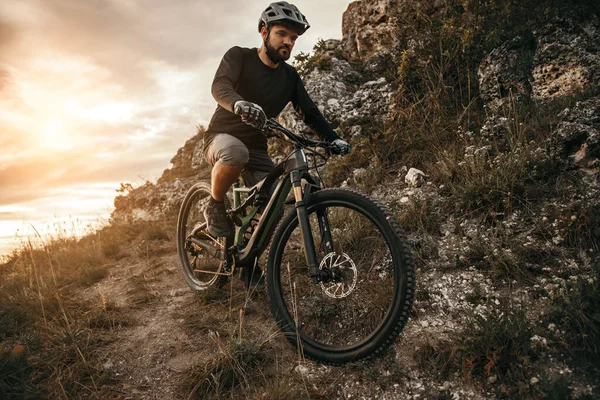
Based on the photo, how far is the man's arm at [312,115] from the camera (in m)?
3.67

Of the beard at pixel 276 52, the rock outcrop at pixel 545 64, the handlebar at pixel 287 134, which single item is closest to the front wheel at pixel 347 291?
the handlebar at pixel 287 134

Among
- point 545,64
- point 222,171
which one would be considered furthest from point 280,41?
point 545,64

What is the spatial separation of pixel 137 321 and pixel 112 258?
3012mm

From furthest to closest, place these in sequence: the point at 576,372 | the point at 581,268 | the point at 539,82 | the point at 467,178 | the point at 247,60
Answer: the point at 539,82, the point at 467,178, the point at 247,60, the point at 581,268, the point at 576,372

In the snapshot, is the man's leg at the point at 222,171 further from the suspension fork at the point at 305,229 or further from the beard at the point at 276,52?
the beard at the point at 276,52

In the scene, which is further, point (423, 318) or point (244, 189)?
point (244, 189)

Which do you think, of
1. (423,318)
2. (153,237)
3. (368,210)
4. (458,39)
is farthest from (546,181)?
(153,237)

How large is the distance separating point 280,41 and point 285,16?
10.1 inches

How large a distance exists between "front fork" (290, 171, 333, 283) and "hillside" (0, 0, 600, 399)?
635mm

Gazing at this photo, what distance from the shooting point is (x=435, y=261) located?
3387 millimetres

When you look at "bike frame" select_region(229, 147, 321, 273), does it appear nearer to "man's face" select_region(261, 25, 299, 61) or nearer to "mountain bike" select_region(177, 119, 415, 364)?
"mountain bike" select_region(177, 119, 415, 364)

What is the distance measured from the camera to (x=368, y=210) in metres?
2.49

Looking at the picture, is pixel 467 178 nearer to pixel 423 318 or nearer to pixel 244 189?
pixel 423 318

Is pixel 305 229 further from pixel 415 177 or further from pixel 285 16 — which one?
pixel 415 177
